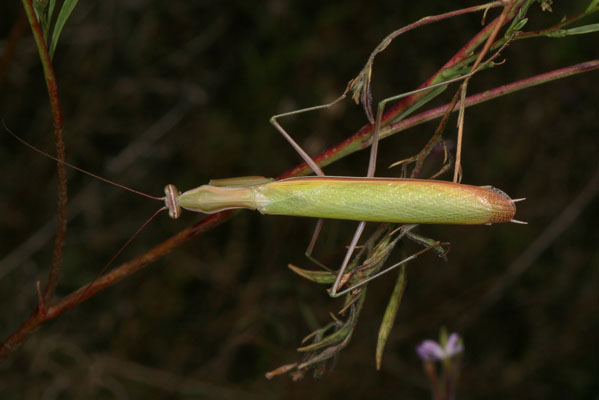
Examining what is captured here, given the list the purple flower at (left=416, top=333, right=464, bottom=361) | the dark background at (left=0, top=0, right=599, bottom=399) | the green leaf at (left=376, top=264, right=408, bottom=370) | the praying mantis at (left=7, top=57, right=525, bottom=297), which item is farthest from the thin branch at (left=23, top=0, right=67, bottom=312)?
the dark background at (left=0, top=0, right=599, bottom=399)

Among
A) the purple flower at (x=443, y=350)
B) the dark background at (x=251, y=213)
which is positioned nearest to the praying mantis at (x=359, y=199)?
the purple flower at (x=443, y=350)

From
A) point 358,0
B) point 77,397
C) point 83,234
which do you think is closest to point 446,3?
point 358,0

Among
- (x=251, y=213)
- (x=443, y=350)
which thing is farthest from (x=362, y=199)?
(x=251, y=213)

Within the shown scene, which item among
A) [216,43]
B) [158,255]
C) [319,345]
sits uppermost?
[216,43]

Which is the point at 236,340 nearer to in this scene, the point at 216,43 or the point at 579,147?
the point at 216,43

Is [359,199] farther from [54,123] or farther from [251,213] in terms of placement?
[251,213]
